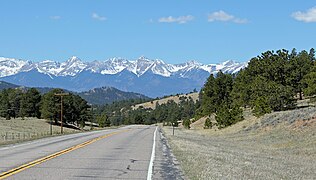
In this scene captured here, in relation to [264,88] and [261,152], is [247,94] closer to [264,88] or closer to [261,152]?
[264,88]

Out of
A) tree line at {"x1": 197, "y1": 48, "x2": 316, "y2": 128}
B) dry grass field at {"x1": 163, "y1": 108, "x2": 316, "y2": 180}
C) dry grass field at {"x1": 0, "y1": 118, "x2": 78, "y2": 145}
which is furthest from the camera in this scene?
tree line at {"x1": 197, "y1": 48, "x2": 316, "y2": 128}

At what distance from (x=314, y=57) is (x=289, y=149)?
4314 inches

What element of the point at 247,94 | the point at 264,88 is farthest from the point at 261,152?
the point at 247,94

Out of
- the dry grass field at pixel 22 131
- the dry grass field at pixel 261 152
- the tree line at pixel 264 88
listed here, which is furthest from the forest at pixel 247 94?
the dry grass field at pixel 22 131

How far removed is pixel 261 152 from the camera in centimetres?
3419

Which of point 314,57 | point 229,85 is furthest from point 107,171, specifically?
point 314,57

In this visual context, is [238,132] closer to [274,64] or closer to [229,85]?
[274,64]

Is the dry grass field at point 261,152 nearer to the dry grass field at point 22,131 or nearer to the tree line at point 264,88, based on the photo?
the tree line at point 264,88

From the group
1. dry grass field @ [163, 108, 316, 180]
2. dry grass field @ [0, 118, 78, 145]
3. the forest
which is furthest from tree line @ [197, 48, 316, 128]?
dry grass field @ [0, 118, 78, 145]

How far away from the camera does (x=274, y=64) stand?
262 feet

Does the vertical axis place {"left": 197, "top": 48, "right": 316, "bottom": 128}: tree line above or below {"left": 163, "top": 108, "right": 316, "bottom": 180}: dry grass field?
above

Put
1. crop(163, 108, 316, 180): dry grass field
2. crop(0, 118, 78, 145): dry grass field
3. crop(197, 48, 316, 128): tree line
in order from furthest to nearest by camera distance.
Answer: crop(197, 48, 316, 128): tree line < crop(0, 118, 78, 145): dry grass field < crop(163, 108, 316, 180): dry grass field

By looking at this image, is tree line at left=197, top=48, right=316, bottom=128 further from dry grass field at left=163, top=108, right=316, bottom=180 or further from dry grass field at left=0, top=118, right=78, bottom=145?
dry grass field at left=0, top=118, right=78, bottom=145

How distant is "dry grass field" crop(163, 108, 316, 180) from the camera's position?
18594mm
